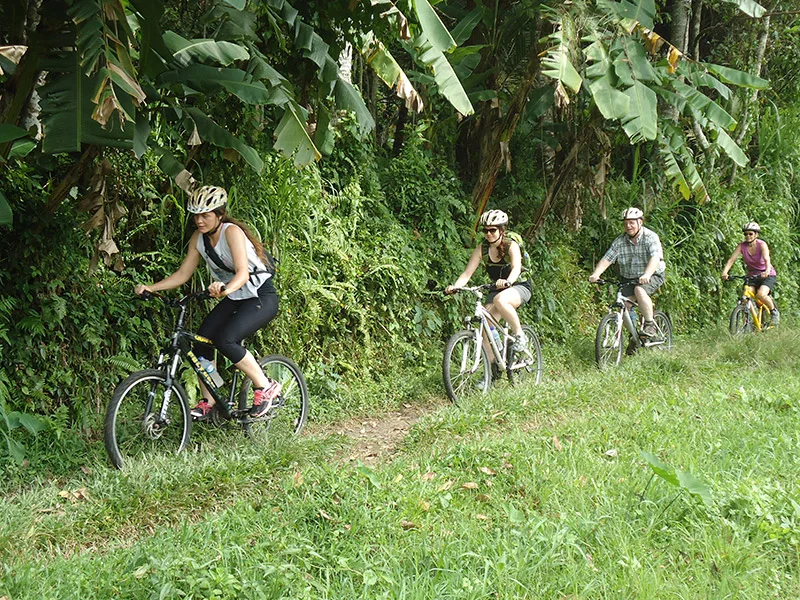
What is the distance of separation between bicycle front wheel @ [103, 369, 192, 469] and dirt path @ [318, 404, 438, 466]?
4.70 feet

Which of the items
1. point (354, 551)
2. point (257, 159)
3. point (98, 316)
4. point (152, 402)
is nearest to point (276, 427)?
point (152, 402)

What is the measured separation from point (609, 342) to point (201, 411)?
19.5ft

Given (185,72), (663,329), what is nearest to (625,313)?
(663,329)

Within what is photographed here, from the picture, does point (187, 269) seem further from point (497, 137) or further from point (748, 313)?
point (748, 313)

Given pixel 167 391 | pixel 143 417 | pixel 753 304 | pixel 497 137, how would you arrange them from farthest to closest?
pixel 753 304
pixel 497 137
pixel 167 391
pixel 143 417

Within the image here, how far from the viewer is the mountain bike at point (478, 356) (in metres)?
7.93

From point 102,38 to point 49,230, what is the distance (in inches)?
76.6

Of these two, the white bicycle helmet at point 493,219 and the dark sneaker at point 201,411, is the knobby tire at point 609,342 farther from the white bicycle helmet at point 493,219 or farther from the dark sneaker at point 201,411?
the dark sneaker at point 201,411

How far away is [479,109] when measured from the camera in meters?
11.1

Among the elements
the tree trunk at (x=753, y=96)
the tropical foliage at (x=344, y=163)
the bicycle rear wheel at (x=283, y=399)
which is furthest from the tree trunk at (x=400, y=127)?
the tree trunk at (x=753, y=96)

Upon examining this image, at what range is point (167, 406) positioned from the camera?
5852mm

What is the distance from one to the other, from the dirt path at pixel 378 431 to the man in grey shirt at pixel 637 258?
3341 millimetres

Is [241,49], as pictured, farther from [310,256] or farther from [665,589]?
[665,589]

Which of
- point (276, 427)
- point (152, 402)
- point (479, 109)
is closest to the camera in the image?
point (152, 402)
